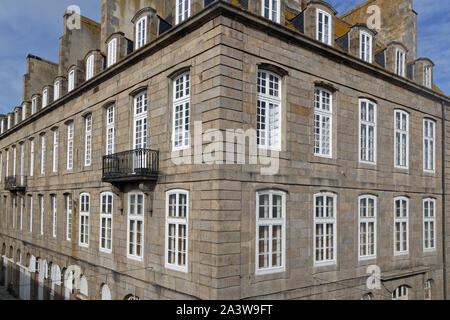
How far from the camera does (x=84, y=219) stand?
18266mm

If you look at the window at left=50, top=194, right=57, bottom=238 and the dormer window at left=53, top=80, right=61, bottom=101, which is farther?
the dormer window at left=53, top=80, right=61, bottom=101

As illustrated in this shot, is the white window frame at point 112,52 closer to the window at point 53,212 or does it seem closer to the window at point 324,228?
the window at point 53,212

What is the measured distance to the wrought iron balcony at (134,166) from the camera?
13089mm

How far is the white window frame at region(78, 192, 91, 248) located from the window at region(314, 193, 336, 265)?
10.0m

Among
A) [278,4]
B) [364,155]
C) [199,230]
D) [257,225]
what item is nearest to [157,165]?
[199,230]

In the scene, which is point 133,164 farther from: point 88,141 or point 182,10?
point 88,141

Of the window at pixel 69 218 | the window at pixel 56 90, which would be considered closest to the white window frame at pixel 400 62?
the window at pixel 69 218

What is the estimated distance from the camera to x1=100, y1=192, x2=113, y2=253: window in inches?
634

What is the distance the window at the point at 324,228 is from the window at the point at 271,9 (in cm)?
600

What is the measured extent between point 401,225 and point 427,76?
7.59 metres

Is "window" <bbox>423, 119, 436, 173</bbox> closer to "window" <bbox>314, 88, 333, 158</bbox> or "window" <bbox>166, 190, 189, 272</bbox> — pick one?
"window" <bbox>314, 88, 333, 158</bbox>

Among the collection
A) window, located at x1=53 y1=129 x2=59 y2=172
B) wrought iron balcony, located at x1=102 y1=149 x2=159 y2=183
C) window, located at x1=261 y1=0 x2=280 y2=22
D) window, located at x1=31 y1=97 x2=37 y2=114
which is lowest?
wrought iron balcony, located at x1=102 y1=149 x2=159 y2=183

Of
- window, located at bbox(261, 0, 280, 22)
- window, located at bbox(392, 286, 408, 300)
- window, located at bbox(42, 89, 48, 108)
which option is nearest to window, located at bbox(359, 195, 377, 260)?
window, located at bbox(392, 286, 408, 300)

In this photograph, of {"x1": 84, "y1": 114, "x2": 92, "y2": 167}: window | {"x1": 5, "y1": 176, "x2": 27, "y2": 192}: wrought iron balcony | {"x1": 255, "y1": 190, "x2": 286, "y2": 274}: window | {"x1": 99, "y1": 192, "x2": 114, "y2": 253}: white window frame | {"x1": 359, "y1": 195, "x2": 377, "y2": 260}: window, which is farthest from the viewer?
{"x1": 5, "y1": 176, "x2": 27, "y2": 192}: wrought iron balcony
